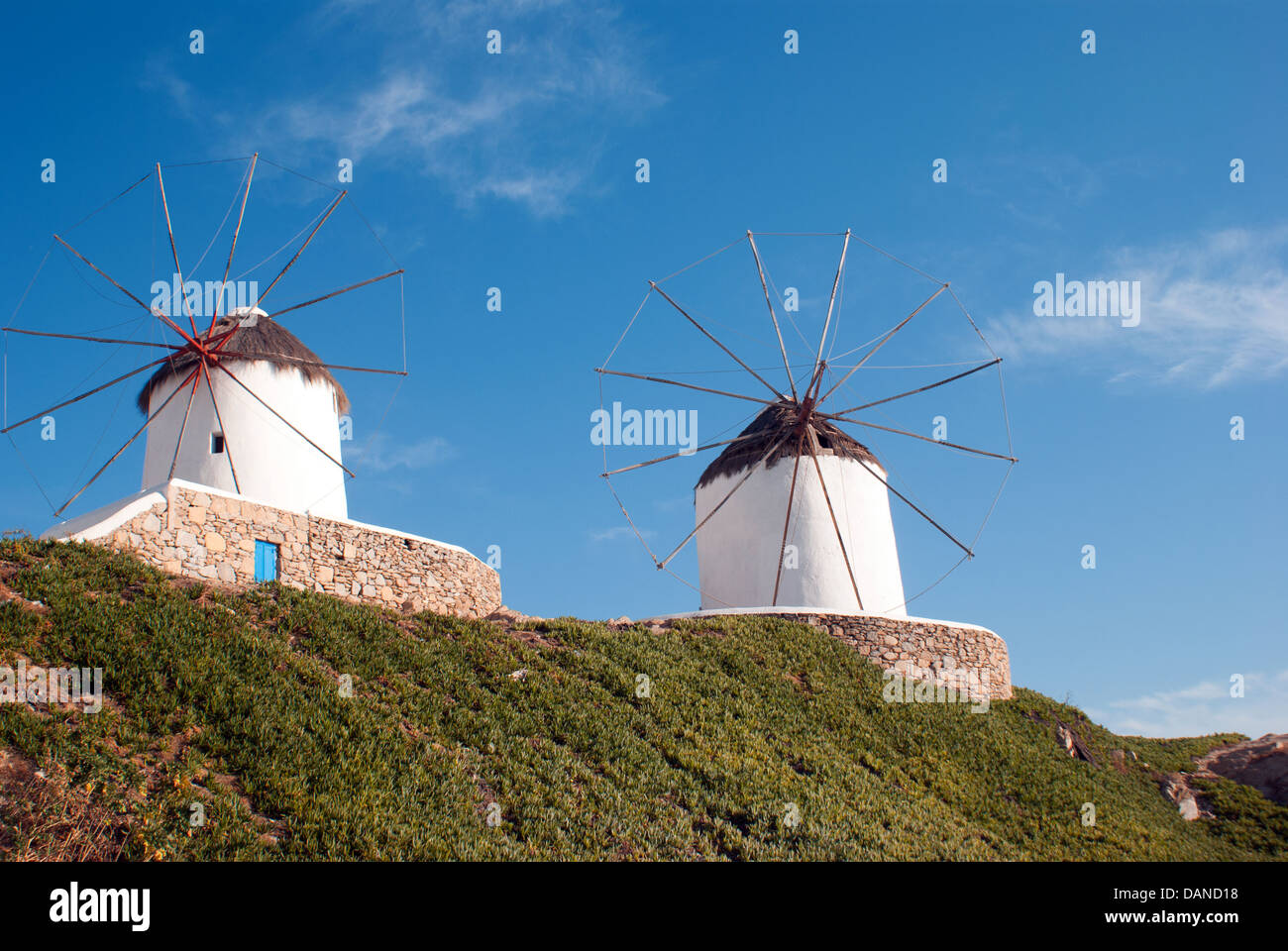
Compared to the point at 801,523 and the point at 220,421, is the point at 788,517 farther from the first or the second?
the point at 220,421

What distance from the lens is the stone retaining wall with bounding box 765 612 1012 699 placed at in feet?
62.8

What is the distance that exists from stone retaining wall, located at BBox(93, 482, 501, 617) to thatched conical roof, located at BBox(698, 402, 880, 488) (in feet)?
25.3

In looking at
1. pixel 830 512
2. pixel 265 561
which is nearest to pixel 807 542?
pixel 830 512

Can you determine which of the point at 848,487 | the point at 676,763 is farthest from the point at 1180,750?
the point at 676,763

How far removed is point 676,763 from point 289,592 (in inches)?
239

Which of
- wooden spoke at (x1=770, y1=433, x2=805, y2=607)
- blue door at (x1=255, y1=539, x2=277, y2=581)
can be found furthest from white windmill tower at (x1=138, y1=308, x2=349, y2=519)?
wooden spoke at (x1=770, y1=433, x2=805, y2=607)

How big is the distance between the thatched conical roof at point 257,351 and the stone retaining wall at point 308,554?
19.3 feet

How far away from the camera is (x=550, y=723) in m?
12.0

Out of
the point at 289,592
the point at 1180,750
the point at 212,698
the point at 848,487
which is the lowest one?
the point at 1180,750

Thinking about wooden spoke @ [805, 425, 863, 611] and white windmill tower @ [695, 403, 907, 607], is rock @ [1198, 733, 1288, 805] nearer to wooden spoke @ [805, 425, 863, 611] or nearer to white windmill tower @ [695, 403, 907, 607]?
white windmill tower @ [695, 403, 907, 607]

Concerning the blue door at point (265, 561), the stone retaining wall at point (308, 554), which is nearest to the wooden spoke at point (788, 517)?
the stone retaining wall at point (308, 554)

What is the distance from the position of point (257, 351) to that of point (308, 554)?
6660 millimetres

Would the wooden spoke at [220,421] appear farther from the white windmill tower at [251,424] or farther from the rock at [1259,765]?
the rock at [1259,765]
